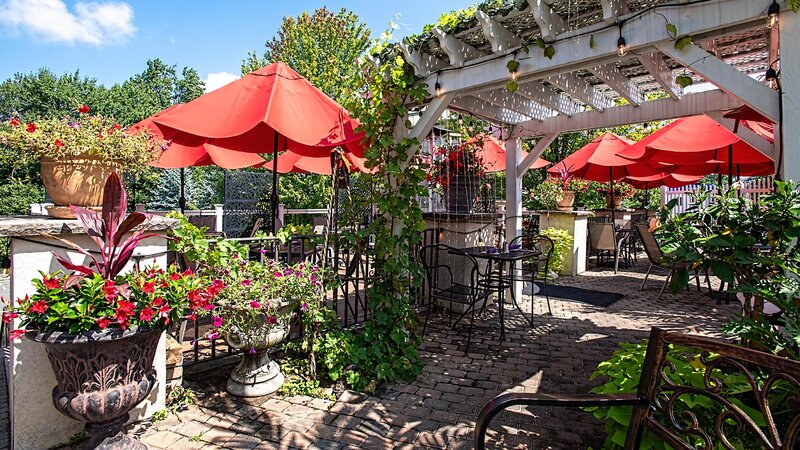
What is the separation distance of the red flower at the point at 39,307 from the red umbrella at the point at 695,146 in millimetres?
5578

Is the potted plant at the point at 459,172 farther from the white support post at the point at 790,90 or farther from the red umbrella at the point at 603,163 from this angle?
the red umbrella at the point at 603,163

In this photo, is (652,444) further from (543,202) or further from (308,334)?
(543,202)

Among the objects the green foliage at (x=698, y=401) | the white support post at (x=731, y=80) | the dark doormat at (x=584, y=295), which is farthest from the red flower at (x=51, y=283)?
the dark doormat at (x=584, y=295)

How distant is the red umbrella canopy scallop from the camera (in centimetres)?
294

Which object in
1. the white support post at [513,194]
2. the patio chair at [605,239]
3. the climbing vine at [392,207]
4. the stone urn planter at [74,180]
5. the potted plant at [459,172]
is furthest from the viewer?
the patio chair at [605,239]

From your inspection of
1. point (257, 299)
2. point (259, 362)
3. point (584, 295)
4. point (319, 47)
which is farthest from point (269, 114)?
point (319, 47)

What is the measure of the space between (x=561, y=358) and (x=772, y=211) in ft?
7.18

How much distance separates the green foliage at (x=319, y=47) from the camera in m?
14.5

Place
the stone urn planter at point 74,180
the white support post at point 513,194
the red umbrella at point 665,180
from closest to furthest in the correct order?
the stone urn planter at point 74,180
the white support post at point 513,194
the red umbrella at point 665,180

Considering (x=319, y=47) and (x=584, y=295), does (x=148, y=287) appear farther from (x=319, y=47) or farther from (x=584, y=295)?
(x=319, y=47)

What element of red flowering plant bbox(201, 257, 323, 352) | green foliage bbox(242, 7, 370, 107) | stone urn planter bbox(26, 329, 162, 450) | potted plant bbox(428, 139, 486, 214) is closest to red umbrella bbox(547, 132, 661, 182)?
potted plant bbox(428, 139, 486, 214)

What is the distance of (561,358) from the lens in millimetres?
3533

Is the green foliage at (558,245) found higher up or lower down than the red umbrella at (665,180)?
lower down

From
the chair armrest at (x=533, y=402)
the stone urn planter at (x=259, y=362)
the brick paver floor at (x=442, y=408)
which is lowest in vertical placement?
the brick paver floor at (x=442, y=408)
